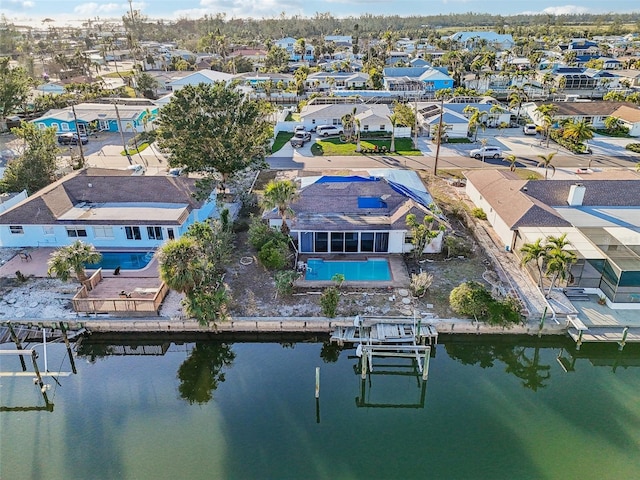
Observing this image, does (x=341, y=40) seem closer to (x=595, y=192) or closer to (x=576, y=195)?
(x=595, y=192)

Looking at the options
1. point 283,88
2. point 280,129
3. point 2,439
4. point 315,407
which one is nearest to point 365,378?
point 315,407

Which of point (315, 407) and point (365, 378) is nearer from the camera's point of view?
point (315, 407)

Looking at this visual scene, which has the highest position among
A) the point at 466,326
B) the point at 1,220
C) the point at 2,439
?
the point at 1,220

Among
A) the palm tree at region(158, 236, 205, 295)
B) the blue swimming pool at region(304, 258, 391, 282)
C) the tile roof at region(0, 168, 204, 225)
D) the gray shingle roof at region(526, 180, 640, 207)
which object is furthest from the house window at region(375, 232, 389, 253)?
the tile roof at region(0, 168, 204, 225)

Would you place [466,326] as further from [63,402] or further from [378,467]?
[63,402]

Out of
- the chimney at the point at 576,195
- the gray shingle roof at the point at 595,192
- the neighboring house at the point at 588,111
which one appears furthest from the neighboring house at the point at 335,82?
the chimney at the point at 576,195

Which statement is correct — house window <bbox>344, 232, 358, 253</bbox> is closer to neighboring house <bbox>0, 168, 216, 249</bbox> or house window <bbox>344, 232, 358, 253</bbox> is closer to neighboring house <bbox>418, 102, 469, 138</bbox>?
neighboring house <bbox>0, 168, 216, 249</bbox>
